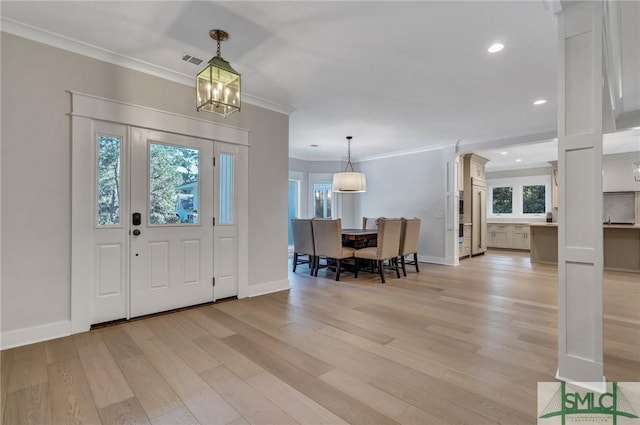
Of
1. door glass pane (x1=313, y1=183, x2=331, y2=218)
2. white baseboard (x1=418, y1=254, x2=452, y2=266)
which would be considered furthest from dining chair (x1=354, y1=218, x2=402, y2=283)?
door glass pane (x1=313, y1=183, x2=331, y2=218)

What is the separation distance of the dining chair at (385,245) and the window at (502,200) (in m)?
6.28

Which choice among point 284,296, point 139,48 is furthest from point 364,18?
point 284,296

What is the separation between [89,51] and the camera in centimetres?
280

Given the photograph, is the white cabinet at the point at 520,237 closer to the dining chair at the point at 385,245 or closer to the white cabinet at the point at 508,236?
the white cabinet at the point at 508,236

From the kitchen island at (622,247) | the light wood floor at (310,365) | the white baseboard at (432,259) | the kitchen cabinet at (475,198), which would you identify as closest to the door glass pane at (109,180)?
the light wood floor at (310,365)

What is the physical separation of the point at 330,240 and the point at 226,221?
1.79 m

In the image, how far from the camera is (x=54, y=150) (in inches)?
104

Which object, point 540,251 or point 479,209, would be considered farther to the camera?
point 479,209

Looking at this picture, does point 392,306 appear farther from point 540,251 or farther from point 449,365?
point 540,251

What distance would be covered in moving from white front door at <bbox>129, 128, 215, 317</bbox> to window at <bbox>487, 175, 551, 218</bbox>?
921 cm

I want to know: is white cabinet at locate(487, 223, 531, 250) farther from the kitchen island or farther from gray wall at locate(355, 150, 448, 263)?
gray wall at locate(355, 150, 448, 263)

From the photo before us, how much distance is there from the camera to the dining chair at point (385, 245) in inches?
186

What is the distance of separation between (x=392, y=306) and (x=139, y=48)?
371 cm

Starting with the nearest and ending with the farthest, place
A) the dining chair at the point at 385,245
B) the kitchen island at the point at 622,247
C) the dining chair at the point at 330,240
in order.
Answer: the dining chair at the point at 385,245 < the dining chair at the point at 330,240 < the kitchen island at the point at 622,247
